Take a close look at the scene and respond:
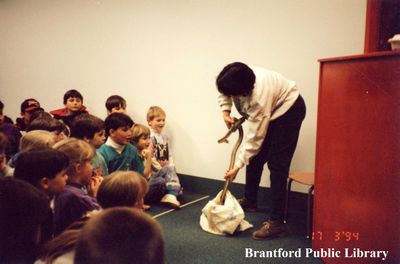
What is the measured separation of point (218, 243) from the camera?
2.38 metres

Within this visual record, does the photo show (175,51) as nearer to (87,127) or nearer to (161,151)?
(161,151)

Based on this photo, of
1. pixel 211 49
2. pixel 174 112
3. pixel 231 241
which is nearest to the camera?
pixel 231 241

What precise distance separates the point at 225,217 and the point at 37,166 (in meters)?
1.38

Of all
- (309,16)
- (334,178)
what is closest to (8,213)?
(334,178)

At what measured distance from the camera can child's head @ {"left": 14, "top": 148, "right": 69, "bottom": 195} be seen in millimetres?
1477

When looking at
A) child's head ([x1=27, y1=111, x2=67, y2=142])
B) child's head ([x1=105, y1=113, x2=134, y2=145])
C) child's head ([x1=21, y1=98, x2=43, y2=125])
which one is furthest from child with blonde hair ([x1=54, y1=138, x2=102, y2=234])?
child's head ([x1=21, y1=98, x2=43, y2=125])

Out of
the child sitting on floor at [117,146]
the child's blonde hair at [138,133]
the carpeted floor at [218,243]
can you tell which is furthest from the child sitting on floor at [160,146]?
the child sitting on floor at [117,146]

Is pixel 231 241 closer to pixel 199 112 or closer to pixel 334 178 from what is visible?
pixel 334 178

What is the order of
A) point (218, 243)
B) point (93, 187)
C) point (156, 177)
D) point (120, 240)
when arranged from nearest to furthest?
point (120, 240) < point (93, 187) < point (218, 243) < point (156, 177)

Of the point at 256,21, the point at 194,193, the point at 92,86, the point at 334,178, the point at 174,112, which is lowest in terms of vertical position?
the point at 194,193

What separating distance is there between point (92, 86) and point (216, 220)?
Result: 2.69 meters

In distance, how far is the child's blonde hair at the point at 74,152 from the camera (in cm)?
173

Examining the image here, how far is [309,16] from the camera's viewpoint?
2.90 meters

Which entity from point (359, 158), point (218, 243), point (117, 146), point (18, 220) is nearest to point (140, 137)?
point (117, 146)
